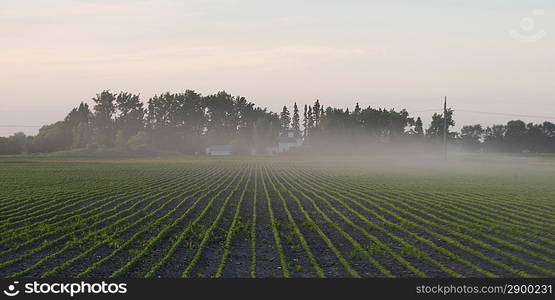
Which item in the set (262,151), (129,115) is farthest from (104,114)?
(262,151)

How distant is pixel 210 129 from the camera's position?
7451 inches

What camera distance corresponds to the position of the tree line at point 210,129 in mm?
156588

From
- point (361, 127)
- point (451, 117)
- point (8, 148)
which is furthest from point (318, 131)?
point (8, 148)

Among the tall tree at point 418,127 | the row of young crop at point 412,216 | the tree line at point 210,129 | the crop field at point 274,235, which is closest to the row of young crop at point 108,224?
the crop field at point 274,235

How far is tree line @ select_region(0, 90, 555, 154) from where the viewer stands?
156588mm

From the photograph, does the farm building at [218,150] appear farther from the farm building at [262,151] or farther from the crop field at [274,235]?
the crop field at [274,235]

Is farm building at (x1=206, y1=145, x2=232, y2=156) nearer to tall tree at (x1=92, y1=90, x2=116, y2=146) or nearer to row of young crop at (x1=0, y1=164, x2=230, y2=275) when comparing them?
tall tree at (x1=92, y1=90, x2=116, y2=146)

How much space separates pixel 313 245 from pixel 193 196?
654 inches

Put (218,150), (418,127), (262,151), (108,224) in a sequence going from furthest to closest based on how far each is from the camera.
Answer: (418,127) → (262,151) → (218,150) → (108,224)

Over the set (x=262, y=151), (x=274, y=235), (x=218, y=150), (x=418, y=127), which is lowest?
(x=274, y=235)

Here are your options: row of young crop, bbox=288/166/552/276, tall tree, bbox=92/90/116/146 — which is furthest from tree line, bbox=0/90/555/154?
row of young crop, bbox=288/166/552/276

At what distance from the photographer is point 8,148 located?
13100 centimetres

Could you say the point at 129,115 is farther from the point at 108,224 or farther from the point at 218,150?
the point at 108,224

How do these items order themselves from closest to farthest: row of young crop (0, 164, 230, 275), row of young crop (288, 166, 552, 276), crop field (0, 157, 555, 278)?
crop field (0, 157, 555, 278) → row of young crop (288, 166, 552, 276) → row of young crop (0, 164, 230, 275)
